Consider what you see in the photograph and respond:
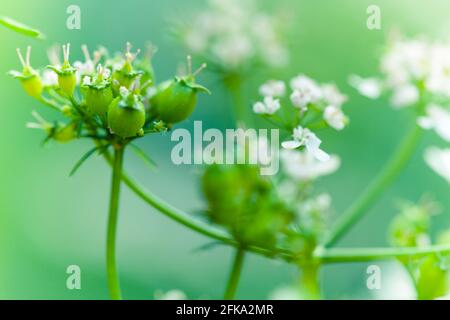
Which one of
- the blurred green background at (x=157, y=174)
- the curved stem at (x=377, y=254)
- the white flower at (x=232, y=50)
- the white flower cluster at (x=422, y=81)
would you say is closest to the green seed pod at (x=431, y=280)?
the curved stem at (x=377, y=254)

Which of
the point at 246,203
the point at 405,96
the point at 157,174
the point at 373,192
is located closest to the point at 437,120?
the point at 405,96

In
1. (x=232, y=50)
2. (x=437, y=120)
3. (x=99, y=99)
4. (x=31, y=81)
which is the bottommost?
(x=99, y=99)

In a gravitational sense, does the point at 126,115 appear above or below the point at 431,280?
above

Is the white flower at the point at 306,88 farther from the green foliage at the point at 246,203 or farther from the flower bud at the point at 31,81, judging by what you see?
the flower bud at the point at 31,81

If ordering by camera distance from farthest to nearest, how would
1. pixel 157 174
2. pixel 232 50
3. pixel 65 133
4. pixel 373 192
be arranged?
pixel 157 174
pixel 232 50
pixel 373 192
pixel 65 133

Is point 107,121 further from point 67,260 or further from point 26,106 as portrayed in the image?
point 26,106

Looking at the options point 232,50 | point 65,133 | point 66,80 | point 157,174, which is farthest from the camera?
point 157,174

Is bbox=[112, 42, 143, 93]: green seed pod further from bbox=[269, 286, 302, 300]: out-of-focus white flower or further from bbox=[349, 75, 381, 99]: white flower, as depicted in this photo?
bbox=[349, 75, 381, 99]: white flower

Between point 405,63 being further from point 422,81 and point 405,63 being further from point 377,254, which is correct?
point 377,254
